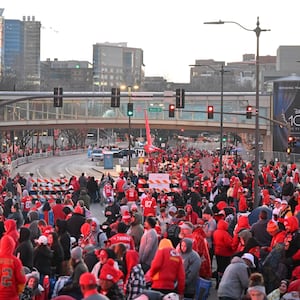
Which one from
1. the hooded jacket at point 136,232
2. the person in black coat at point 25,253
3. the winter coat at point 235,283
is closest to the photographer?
the winter coat at point 235,283

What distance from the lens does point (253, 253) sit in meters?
12.1

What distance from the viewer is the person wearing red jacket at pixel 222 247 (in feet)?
46.5

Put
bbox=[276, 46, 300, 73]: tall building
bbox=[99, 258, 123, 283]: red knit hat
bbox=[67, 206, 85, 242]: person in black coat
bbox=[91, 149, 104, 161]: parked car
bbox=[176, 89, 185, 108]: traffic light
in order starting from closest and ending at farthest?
bbox=[99, 258, 123, 283]: red knit hat, bbox=[67, 206, 85, 242]: person in black coat, bbox=[176, 89, 185, 108]: traffic light, bbox=[91, 149, 104, 161]: parked car, bbox=[276, 46, 300, 73]: tall building

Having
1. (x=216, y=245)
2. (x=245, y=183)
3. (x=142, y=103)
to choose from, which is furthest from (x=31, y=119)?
(x=216, y=245)

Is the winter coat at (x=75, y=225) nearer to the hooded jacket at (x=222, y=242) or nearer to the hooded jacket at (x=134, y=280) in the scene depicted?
the hooded jacket at (x=222, y=242)

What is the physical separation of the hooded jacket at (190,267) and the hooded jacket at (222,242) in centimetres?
250

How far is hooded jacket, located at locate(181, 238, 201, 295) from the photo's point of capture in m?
11.6

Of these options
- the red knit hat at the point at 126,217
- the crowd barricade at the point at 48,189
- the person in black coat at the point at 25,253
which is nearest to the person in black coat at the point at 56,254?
the person in black coat at the point at 25,253

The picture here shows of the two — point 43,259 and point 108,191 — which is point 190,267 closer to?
point 43,259

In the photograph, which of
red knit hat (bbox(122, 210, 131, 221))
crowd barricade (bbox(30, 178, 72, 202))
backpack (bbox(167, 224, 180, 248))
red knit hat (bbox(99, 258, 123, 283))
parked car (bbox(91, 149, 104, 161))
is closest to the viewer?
red knit hat (bbox(99, 258, 123, 283))

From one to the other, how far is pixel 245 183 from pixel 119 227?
19.5 metres

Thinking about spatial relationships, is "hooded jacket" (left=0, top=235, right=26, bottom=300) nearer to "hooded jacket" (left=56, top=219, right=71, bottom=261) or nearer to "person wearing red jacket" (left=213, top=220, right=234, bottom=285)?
"hooded jacket" (left=56, top=219, right=71, bottom=261)

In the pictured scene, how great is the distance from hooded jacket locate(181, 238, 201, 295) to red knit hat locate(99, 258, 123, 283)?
205cm

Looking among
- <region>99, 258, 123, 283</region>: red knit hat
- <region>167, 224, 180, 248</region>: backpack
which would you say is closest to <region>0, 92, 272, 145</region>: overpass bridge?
<region>167, 224, 180, 248</region>: backpack
